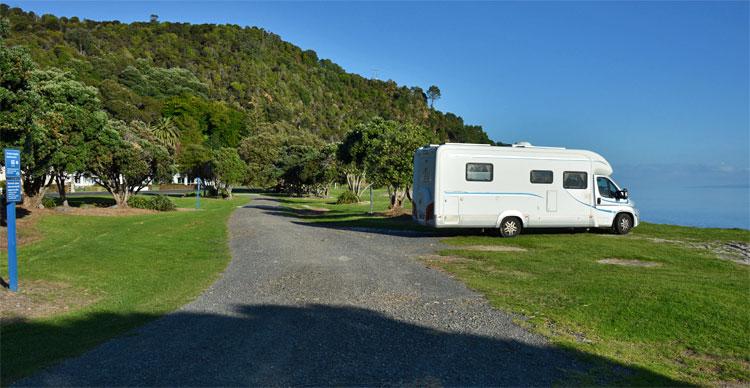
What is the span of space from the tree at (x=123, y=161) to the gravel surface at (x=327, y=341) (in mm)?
23212

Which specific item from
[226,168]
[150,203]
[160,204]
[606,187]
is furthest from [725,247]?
[226,168]

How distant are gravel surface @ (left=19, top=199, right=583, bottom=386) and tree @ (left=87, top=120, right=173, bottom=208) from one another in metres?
23.2

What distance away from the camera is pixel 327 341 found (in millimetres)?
6551

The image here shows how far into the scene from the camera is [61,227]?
2297cm

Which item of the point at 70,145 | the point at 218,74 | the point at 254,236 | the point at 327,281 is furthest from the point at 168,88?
the point at 327,281

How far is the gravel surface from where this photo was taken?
5.38 metres

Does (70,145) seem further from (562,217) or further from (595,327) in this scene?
(595,327)

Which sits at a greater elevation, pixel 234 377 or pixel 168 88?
pixel 168 88

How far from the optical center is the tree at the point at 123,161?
30250 millimetres

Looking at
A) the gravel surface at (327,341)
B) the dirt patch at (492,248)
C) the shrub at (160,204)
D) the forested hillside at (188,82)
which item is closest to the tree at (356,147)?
the shrub at (160,204)

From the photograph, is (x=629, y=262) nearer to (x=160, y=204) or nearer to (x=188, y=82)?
(x=160, y=204)

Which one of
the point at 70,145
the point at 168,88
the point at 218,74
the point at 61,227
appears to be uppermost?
the point at 218,74

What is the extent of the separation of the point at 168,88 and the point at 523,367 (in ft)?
455

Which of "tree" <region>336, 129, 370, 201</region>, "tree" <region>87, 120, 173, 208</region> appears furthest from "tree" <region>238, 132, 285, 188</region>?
"tree" <region>336, 129, 370, 201</region>
